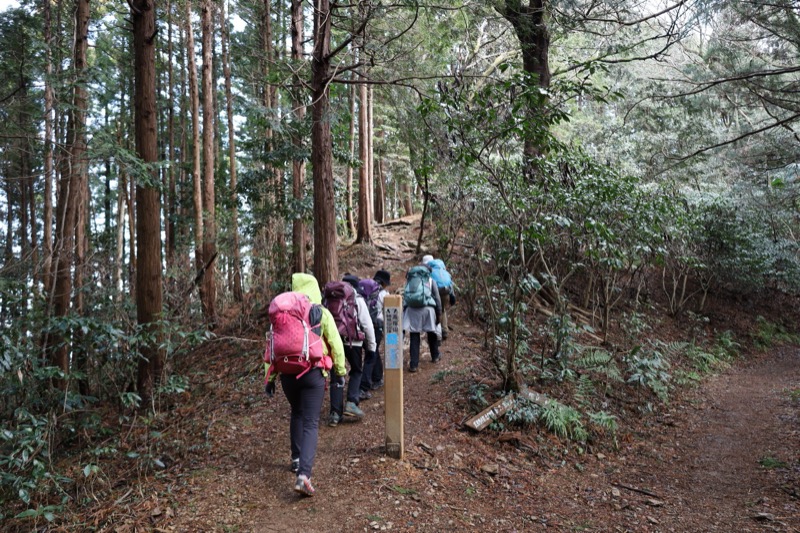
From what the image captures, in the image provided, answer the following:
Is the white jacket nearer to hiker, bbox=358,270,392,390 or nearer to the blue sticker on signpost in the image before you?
hiker, bbox=358,270,392,390

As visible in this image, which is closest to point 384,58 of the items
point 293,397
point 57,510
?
point 293,397

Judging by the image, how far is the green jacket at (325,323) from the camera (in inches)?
188

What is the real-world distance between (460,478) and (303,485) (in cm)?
173

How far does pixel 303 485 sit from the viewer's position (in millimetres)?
4410

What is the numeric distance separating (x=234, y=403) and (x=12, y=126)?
21.7ft

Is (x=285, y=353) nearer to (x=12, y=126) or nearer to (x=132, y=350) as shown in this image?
(x=132, y=350)

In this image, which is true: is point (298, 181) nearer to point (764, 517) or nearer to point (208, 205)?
point (208, 205)

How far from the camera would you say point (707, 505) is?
5.43 meters

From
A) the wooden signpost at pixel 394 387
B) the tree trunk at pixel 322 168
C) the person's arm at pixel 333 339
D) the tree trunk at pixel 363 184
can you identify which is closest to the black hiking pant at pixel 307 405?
the person's arm at pixel 333 339

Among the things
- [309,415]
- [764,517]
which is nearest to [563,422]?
[764,517]

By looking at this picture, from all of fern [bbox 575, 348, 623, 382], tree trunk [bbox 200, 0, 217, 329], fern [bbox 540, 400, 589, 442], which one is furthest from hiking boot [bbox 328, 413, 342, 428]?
tree trunk [bbox 200, 0, 217, 329]

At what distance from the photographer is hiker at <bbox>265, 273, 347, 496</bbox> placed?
14.6 ft

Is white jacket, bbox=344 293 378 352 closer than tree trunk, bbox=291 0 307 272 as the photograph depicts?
Yes

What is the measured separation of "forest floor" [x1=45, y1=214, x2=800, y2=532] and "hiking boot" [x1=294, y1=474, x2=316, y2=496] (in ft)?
0.36
